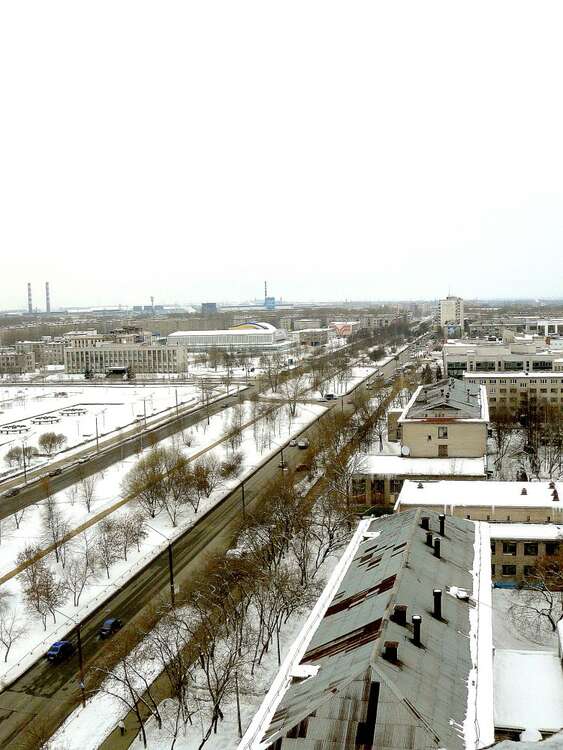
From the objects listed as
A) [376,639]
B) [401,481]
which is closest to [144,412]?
[401,481]

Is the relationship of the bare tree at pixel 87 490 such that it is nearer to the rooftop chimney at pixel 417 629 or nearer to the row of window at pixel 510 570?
the row of window at pixel 510 570

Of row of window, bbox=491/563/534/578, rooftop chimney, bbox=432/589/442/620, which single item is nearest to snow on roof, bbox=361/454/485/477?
row of window, bbox=491/563/534/578

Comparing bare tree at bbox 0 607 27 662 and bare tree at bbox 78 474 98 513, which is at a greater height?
bare tree at bbox 78 474 98 513

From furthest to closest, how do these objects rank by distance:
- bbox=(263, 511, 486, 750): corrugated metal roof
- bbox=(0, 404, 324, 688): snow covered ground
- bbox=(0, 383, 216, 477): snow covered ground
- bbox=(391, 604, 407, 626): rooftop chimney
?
bbox=(0, 383, 216, 477): snow covered ground < bbox=(0, 404, 324, 688): snow covered ground < bbox=(391, 604, 407, 626): rooftop chimney < bbox=(263, 511, 486, 750): corrugated metal roof

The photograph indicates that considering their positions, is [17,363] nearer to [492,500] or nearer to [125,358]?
[125,358]

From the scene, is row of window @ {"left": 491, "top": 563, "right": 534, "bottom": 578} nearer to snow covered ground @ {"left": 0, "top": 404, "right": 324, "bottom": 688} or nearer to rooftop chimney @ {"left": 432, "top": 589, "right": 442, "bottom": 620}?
rooftop chimney @ {"left": 432, "top": 589, "right": 442, "bottom": 620}

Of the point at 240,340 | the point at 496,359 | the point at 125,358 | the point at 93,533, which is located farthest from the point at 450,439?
the point at 240,340

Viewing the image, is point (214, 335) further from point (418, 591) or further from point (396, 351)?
point (418, 591)

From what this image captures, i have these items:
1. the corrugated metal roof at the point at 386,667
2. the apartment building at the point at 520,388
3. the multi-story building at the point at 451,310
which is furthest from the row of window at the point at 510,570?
the multi-story building at the point at 451,310
